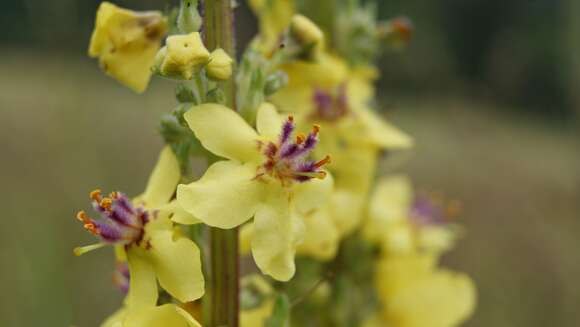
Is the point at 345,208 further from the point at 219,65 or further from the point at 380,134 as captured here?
the point at 219,65

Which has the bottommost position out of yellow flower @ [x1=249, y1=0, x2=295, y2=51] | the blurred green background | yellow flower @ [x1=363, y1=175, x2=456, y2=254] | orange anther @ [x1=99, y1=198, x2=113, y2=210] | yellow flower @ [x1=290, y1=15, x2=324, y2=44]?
the blurred green background

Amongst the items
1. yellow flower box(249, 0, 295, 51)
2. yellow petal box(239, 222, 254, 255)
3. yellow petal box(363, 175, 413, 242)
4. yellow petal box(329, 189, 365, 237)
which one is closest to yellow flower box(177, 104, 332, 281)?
yellow petal box(239, 222, 254, 255)

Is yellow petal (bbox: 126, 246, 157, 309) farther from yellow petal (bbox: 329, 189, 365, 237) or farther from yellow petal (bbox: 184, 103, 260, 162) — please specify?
yellow petal (bbox: 329, 189, 365, 237)

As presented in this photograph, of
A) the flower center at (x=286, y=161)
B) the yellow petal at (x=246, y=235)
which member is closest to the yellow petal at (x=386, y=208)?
the yellow petal at (x=246, y=235)

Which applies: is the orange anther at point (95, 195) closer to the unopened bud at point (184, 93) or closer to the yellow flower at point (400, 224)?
the unopened bud at point (184, 93)

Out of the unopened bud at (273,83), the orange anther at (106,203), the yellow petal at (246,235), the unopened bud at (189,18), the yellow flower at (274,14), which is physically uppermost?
the unopened bud at (189,18)

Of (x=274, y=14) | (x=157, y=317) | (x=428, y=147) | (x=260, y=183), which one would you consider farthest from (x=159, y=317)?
(x=428, y=147)

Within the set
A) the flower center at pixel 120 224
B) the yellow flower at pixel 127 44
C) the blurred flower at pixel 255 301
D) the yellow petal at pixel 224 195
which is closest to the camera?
the yellow petal at pixel 224 195
